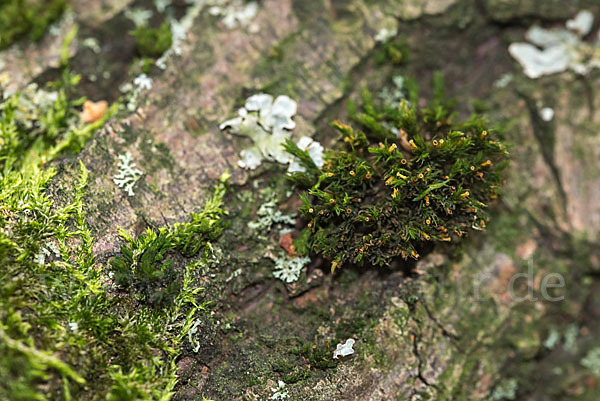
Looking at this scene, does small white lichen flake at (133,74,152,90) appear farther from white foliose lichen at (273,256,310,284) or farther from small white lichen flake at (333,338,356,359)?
small white lichen flake at (333,338,356,359)

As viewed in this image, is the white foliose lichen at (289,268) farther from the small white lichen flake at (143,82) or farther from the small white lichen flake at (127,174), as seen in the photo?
the small white lichen flake at (143,82)

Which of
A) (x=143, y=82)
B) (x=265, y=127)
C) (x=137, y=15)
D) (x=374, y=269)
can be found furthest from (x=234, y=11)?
(x=374, y=269)

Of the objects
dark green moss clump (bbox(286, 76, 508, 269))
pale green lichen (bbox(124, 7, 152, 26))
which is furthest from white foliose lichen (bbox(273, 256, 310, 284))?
pale green lichen (bbox(124, 7, 152, 26))

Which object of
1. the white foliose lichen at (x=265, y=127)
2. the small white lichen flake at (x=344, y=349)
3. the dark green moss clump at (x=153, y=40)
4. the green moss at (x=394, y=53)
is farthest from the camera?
the green moss at (x=394, y=53)

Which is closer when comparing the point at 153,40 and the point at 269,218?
the point at 269,218

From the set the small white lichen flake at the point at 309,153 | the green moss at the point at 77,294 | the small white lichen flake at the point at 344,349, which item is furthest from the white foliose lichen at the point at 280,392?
the small white lichen flake at the point at 309,153

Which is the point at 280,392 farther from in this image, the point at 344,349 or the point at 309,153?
the point at 309,153

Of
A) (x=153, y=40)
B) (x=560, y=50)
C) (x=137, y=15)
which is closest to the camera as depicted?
(x=153, y=40)
